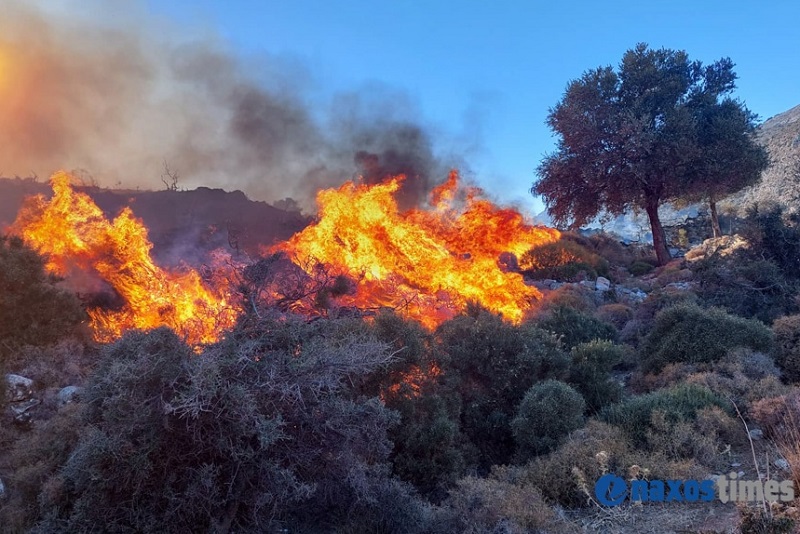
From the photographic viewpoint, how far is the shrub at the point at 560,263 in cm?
2419

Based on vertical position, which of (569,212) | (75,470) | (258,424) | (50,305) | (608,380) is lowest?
(75,470)

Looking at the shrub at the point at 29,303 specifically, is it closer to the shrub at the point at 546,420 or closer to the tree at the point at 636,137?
the shrub at the point at 546,420

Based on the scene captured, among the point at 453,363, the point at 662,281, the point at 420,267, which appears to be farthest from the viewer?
the point at 662,281

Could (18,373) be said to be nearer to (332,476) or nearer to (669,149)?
(332,476)

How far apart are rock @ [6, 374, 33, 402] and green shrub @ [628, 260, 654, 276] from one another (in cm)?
2586

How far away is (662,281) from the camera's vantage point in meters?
21.6

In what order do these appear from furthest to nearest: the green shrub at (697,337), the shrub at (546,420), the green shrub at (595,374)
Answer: the green shrub at (697,337), the green shrub at (595,374), the shrub at (546,420)

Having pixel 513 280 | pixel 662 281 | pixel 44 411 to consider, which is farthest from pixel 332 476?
pixel 662 281

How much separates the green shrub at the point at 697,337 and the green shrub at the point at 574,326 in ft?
5.35

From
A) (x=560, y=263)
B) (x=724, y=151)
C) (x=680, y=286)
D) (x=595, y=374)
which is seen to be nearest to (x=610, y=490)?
(x=595, y=374)

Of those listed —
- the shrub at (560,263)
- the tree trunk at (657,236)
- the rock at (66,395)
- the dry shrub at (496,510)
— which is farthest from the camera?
the tree trunk at (657,236)

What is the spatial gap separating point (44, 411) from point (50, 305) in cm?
433

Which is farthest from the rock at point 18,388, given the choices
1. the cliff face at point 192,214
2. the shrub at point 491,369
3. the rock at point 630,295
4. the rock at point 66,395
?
the rock at point 630,295

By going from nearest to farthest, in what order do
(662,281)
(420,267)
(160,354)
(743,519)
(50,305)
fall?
(743,519) → (160,354) → (50,305) → (420,267) → (662,281)
